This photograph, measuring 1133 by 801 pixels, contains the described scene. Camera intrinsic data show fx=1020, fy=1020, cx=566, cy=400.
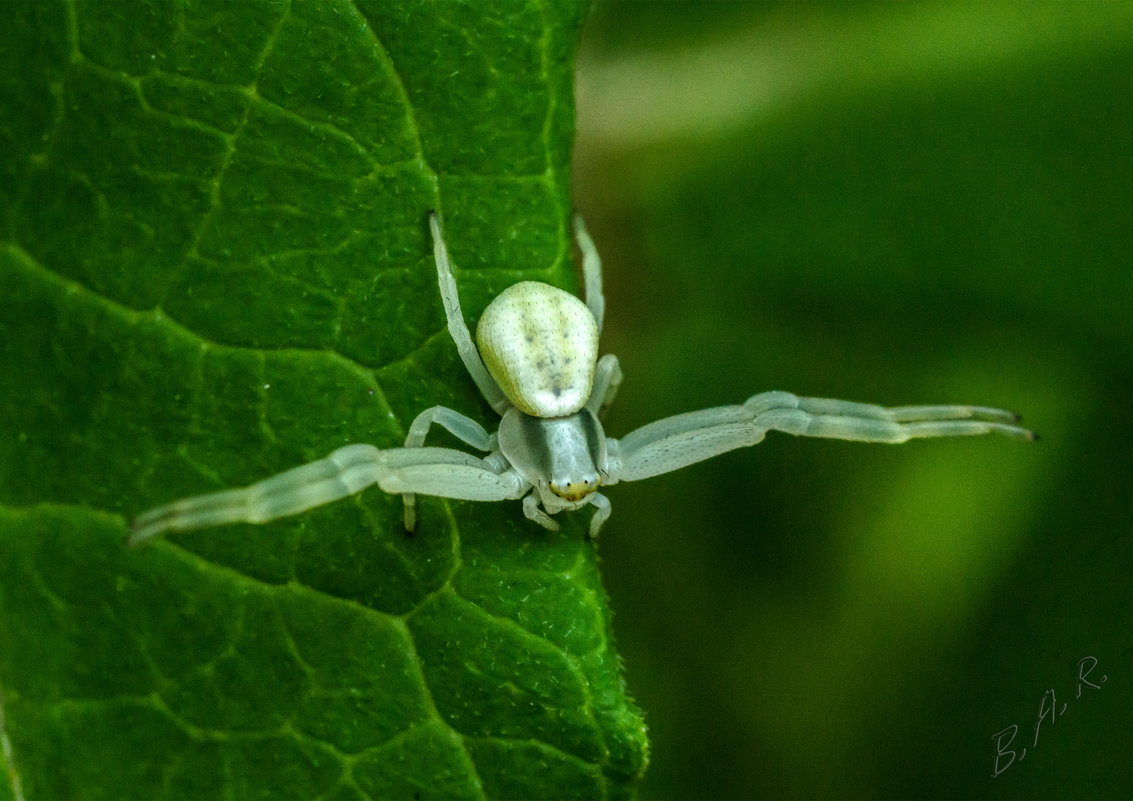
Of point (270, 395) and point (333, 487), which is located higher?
point (270, 395)

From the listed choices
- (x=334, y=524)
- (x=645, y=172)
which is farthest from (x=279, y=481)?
(x=645, y=172)

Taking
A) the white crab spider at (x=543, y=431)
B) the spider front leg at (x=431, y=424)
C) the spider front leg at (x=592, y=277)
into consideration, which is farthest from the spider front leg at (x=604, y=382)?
the spider front leg at (x=431, y=424)

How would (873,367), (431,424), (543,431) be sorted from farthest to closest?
(873,367), (543,431), (431,424)

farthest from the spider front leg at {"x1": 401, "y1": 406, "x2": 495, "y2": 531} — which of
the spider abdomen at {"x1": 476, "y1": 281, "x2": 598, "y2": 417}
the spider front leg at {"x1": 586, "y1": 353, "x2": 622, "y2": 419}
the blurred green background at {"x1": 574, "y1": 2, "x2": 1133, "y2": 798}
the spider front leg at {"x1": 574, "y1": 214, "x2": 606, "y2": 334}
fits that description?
the blurred green background at {"x1": 574, "y1": 2, "x2": 1133, "y2": 798}

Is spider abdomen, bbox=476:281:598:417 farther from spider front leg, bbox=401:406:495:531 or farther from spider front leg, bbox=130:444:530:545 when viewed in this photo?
spider front leg, bbox=130:444:530:545

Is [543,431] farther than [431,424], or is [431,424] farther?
[543,431]

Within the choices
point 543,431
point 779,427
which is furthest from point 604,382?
point 779,427

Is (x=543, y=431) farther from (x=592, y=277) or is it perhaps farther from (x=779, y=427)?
(x=779, y=427)

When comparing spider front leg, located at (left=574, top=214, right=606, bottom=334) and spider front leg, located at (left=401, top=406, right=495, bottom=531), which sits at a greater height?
spider front leg, located at (left=574, top=214, right=606, bottom=334)
